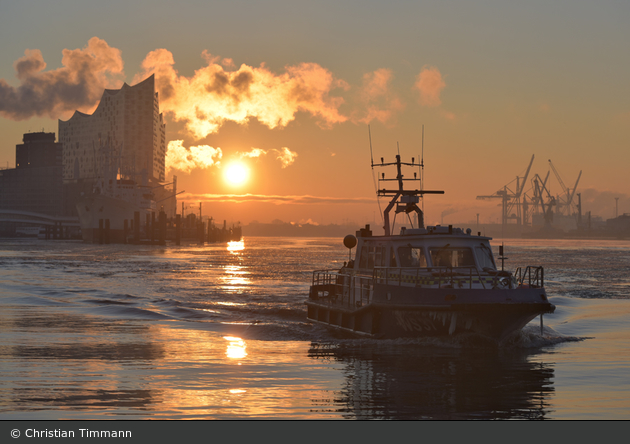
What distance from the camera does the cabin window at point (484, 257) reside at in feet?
53.6

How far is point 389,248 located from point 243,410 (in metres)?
8.53

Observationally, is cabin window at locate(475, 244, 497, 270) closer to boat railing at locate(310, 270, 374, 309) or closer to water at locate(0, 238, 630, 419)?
water at locate(0, 238, 630, 419)

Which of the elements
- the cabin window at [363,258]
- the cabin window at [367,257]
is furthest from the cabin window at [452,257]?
the cabin window at [363,258]

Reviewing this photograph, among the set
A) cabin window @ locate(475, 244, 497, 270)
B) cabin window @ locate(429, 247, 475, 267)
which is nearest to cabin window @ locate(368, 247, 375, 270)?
cabin window @ locate(429, 247, 475, 267)

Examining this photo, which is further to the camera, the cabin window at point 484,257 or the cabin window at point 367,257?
the cabin window at point 367,257

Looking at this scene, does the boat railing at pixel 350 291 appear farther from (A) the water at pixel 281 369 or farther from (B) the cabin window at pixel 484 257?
(B) the cabin window at pixel 484 257

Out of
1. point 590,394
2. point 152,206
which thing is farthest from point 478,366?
point 152,206

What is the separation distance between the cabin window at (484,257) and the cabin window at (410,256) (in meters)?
1.52

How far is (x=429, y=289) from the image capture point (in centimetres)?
1492

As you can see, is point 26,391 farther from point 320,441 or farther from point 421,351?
point 421,351

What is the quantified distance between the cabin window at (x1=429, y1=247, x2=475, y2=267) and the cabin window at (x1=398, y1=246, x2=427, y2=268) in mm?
419

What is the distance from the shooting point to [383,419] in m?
9.28

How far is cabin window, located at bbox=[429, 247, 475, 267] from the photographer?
53.1 feet

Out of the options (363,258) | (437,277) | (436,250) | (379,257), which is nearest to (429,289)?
(437,277)
